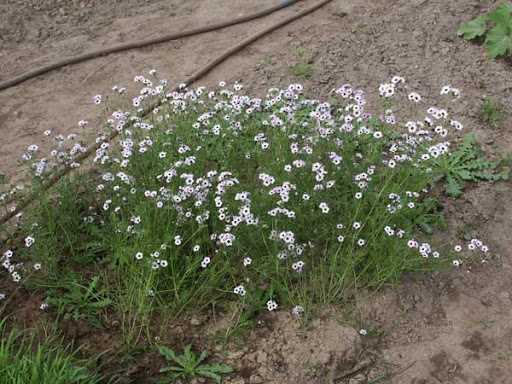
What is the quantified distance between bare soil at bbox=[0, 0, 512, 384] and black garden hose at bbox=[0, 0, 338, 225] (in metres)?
→ 0.09

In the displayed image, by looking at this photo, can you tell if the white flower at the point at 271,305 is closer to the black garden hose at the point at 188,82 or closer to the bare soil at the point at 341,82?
the bare soil at the point at 341,82

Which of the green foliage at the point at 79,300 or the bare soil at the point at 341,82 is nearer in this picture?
the bare soil at the point at 341,82

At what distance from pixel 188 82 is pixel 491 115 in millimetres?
2918

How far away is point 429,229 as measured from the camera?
14.5ft

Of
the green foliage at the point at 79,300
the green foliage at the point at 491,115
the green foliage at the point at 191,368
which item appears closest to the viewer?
the green foliage at the point at 191,368

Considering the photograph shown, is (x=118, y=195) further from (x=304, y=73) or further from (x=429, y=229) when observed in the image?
(x=304, y=73)

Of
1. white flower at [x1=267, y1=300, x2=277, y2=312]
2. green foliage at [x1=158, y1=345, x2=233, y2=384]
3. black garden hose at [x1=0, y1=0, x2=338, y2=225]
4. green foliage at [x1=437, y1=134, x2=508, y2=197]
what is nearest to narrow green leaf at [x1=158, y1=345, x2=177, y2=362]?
green foliage at [x1=158, y1=345, x2=233, y2=384]

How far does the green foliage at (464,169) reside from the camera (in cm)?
488

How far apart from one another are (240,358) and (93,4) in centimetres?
593

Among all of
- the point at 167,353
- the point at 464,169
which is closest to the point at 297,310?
the point at 167,353

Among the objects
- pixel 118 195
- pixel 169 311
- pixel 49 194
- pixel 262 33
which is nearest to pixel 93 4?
pixel 262 33

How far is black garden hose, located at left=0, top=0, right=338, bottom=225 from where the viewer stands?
458cm

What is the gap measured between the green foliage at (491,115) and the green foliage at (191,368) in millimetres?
3317

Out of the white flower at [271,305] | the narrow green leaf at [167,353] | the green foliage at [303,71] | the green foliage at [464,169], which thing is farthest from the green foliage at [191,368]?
the green foliage at [303,71]
